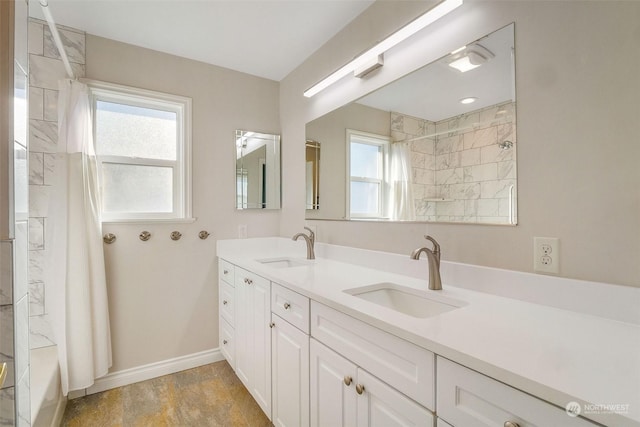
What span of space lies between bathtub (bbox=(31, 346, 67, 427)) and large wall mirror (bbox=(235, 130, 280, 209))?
4.86ft

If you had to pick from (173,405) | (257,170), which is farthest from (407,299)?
(257,170)

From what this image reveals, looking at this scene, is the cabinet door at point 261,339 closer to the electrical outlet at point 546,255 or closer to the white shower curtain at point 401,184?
the white shower curtain at point 401,184

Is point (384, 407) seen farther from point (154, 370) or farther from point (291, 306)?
point (154, 370)

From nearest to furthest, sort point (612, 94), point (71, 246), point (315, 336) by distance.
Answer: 1. point (612, 94)
2. point (315, 336)
3. point (71, 246)

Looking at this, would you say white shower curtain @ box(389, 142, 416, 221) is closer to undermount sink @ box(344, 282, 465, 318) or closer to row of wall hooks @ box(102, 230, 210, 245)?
undermount sink @ box(344, 282, 465, 318)

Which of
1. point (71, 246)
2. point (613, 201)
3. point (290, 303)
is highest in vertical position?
point (613, 201)

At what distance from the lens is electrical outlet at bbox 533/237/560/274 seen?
103cm

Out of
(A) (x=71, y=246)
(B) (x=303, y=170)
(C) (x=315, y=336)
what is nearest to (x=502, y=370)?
(C) (x=315, y=336)

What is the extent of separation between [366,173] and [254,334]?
3.79 ft

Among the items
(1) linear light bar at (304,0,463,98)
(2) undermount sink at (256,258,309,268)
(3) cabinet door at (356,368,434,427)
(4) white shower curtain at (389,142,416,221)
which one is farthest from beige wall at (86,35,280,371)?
(3) cabinet door at (356,368,434,427)

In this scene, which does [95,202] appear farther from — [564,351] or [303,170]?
[564,351]

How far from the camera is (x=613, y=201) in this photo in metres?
0.91

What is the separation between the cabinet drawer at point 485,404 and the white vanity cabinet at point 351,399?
0.09 meters

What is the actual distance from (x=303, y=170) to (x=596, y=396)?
205 cm
